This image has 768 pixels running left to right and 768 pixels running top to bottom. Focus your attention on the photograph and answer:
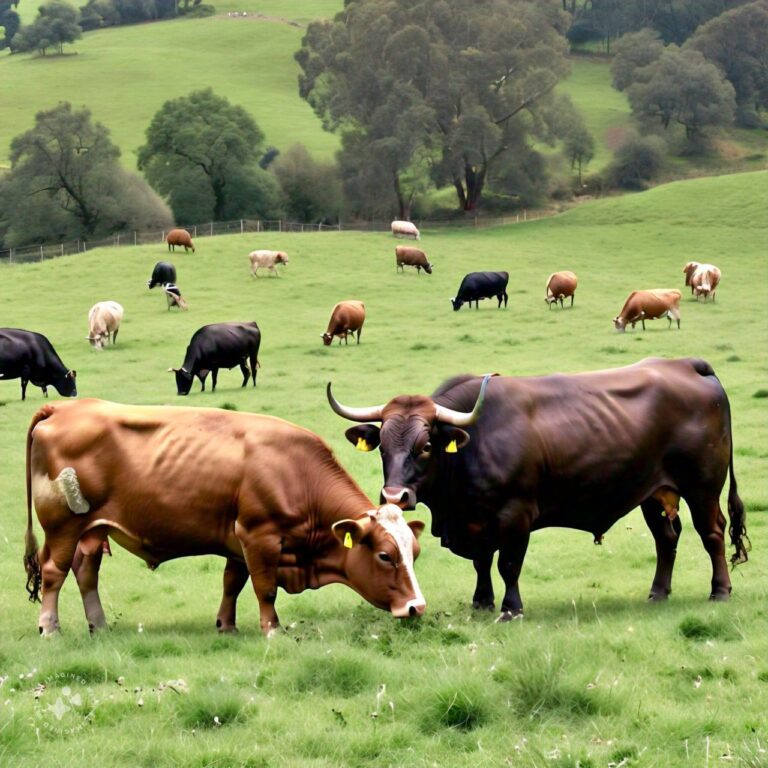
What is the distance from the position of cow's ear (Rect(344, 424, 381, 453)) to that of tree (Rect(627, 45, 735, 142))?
81.8m

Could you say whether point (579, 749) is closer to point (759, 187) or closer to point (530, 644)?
point (530, 644)

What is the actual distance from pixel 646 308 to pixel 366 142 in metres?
37.5

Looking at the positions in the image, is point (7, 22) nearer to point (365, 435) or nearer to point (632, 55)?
point (632, 55)

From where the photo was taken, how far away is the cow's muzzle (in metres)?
8.96

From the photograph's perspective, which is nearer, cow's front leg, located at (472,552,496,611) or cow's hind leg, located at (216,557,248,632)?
cow's hind leg, located at (216,557,248,632)

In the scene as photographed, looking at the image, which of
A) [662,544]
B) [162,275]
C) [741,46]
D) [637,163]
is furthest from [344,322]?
[741,46]

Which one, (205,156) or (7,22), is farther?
(7,22)

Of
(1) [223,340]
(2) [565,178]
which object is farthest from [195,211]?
(1) [223,340]

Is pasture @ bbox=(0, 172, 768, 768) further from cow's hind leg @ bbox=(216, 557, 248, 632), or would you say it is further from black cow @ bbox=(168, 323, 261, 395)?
black cow @ bbox=(168, 323, 261, 395)

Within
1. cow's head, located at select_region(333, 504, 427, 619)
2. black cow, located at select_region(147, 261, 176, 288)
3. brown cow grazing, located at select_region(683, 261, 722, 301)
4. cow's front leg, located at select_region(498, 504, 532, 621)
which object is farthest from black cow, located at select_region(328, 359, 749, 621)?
black cow, located at select_region(147, 261, 176, 288)

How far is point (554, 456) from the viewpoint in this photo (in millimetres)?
9820

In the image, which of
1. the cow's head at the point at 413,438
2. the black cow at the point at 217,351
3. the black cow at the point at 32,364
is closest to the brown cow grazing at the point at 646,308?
the black cow at the point at 217,351

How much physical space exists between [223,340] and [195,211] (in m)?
45.0

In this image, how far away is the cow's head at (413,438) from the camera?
9172 millimetres
